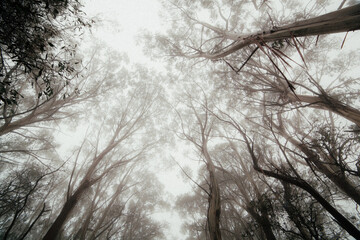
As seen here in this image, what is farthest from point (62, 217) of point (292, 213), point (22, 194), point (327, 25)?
point (22, 194)

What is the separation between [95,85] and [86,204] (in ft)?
47.3

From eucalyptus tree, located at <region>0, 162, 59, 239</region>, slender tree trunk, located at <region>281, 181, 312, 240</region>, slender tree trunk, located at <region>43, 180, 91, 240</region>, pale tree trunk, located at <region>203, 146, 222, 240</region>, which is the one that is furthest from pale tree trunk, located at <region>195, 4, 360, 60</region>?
slender tree trunk, located at <region>43, 180, 91, 240</region>

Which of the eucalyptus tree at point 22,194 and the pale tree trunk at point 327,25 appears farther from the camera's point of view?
the pale tree trunk at point 327,25

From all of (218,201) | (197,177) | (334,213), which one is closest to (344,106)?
(334,213)

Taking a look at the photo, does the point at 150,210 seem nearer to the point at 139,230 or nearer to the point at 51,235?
the point at 139,230

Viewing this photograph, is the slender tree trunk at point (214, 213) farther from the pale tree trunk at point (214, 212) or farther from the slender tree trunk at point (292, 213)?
the slender tree trunk at point (292, 213)

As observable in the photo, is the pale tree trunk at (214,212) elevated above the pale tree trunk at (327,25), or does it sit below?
below

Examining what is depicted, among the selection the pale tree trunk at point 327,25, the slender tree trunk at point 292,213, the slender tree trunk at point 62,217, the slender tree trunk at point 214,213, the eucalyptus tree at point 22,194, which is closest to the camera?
the eucalyptus tree at point 22,194

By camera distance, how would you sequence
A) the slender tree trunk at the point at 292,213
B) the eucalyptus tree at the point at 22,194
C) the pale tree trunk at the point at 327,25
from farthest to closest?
the slender tree trunk at the point at 292,213 < the pale tree trunk at the point at 327,25 < the eucalyptus tree at the point at 22,194

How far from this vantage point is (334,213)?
72.1 inches

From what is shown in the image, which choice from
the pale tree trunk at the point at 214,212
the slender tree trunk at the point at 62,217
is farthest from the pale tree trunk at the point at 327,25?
the slender tree trunk at the point at 62,217

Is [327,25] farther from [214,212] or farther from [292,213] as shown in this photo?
[292,213]

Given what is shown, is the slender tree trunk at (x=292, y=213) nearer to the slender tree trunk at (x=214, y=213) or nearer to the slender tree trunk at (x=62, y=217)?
the slender tree trunk at (x=214, y=213)

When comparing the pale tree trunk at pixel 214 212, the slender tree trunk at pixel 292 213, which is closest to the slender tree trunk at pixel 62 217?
the pale tree trunk at pixel 214 212
